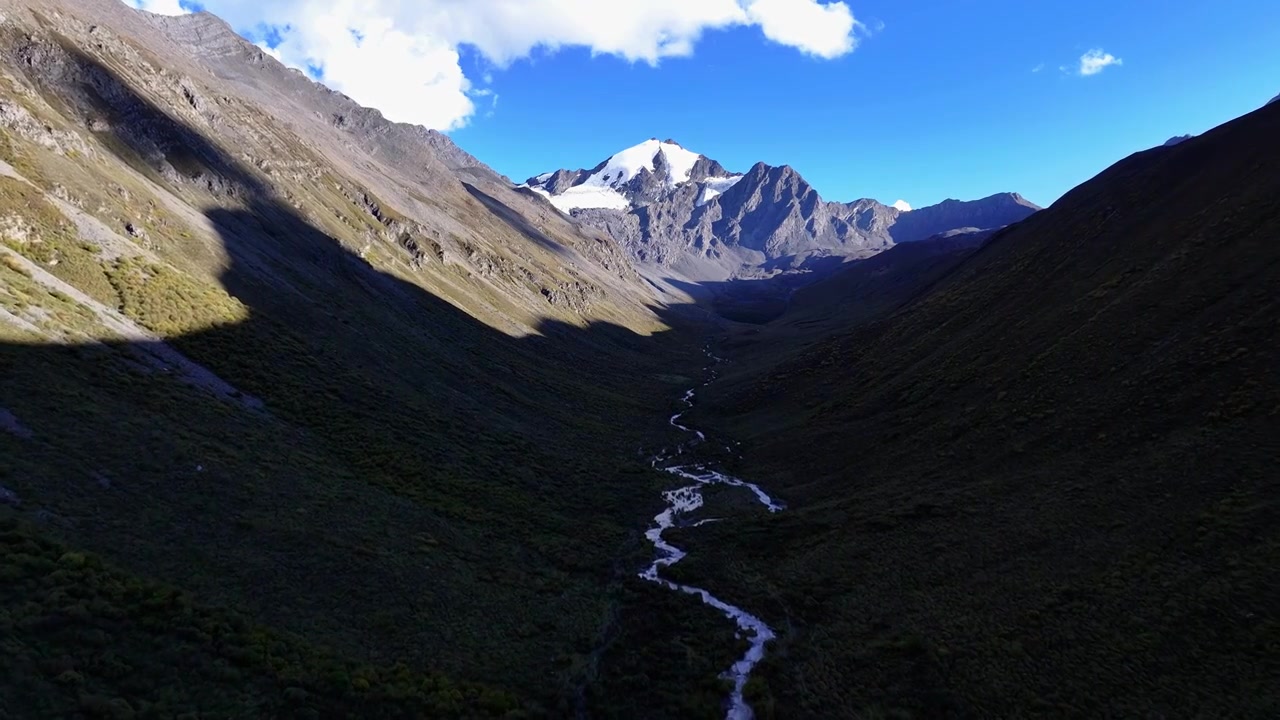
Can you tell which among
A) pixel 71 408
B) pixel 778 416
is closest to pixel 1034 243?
pixel 778 416

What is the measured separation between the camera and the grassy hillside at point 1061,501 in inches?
982

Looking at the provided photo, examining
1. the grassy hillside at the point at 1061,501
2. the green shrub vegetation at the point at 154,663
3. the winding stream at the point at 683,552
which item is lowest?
the green shrub vegetation at the point at 154,663

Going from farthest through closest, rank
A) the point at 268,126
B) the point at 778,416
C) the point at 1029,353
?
the point at 268,126, the point at 778,416, the point at 1029,353

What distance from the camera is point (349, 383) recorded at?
177ft

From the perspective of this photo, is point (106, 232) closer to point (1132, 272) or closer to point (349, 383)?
point (349, 383)

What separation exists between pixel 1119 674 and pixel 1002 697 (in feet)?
15.2

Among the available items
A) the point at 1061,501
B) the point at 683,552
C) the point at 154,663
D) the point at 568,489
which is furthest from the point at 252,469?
the point at 1061,501

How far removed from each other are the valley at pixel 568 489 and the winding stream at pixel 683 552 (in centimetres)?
30

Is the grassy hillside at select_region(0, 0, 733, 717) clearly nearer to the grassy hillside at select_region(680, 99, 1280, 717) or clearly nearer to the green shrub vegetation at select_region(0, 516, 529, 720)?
the green shrub vegetation at select_region(0, 516, 529, 720)

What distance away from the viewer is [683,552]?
4306 centimetres

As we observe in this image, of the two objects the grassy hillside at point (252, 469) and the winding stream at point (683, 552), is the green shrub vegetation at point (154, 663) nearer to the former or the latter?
the grassy hillside at point (252, 469)

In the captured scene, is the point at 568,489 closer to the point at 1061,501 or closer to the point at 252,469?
the point at 252,469

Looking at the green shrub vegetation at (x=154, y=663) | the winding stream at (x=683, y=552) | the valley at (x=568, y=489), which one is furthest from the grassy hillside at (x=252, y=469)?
the winding stream at (x=683, y=552)

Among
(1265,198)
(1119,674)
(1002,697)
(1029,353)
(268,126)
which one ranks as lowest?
(1002,697)
